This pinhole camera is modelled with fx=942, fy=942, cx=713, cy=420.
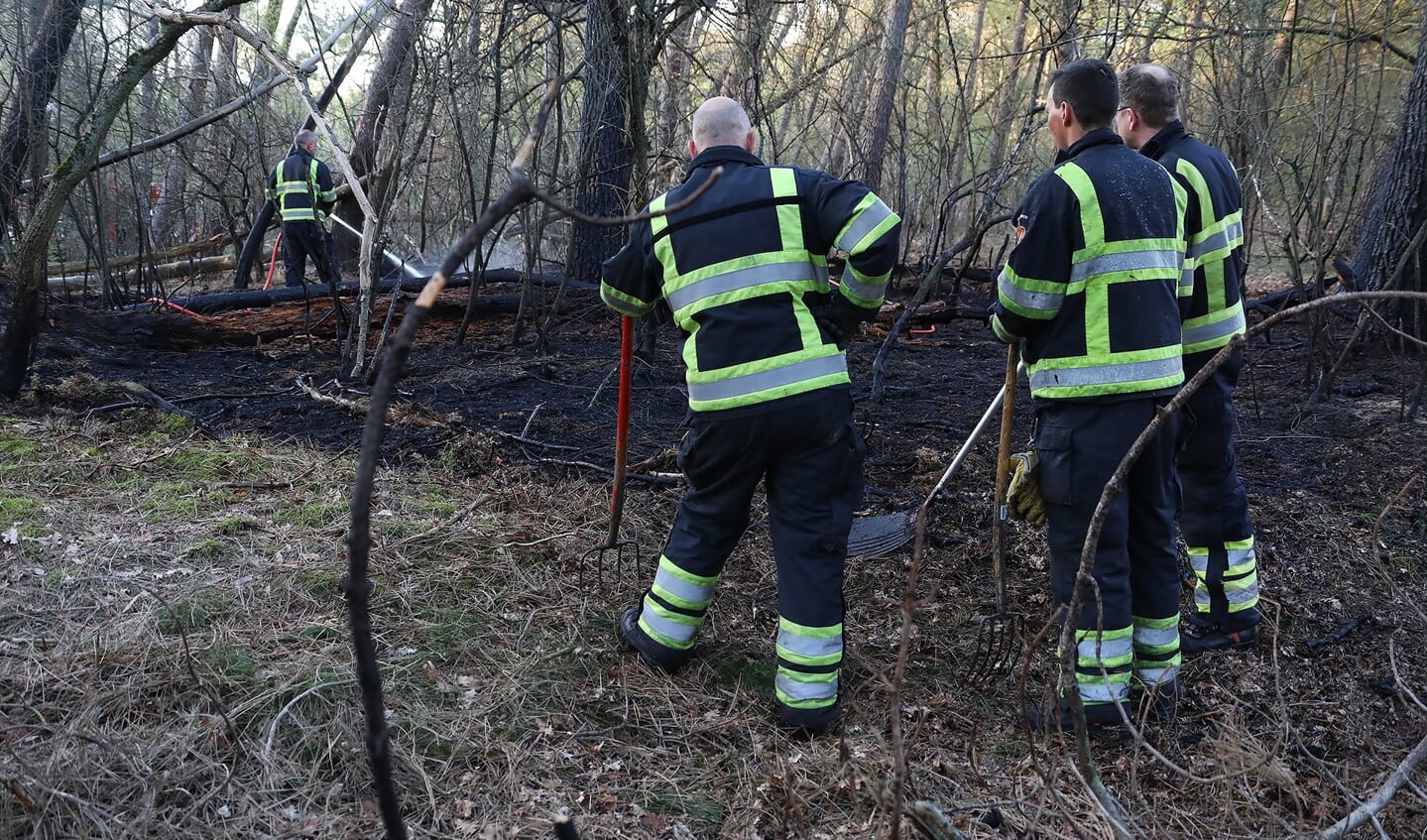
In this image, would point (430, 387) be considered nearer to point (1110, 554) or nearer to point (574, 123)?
point (574, 123)

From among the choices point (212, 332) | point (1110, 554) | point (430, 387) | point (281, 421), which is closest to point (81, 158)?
point (281, 421)

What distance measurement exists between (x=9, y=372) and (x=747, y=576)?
465 centimetres

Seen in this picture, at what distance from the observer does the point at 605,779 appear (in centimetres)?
281

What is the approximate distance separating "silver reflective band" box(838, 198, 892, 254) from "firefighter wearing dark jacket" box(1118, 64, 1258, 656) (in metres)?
1.30

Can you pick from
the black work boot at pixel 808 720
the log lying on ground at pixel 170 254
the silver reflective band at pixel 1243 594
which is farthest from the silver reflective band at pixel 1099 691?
the log lying on ground at pixel 170 254

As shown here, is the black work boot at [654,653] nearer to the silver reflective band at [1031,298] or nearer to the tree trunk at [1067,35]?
the silver reflective band at [1031,298]

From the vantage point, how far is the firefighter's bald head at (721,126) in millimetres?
3203

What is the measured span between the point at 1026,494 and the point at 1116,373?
52cm

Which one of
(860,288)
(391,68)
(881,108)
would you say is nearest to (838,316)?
(860,288)

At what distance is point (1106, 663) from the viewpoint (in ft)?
10.1

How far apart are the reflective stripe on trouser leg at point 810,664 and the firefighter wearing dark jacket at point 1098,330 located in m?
0.69

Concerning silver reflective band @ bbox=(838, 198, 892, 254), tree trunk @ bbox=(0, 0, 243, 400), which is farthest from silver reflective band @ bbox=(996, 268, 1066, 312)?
tree trunk @ bbox=(0, 0, 243, 400)

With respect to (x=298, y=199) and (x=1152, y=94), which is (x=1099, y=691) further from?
(x=298, y=199)

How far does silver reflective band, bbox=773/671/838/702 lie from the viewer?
3.06m
